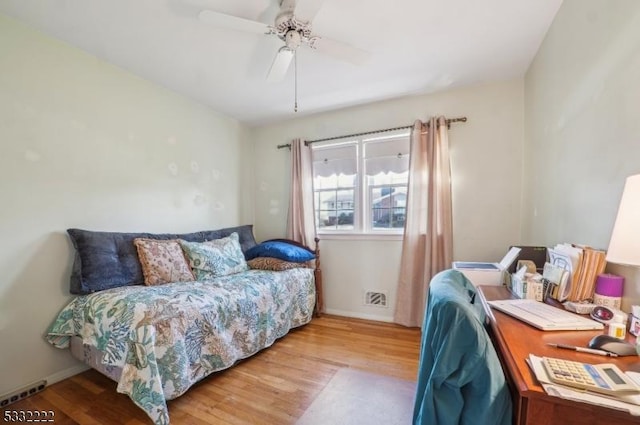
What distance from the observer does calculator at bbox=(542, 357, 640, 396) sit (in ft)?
2.11

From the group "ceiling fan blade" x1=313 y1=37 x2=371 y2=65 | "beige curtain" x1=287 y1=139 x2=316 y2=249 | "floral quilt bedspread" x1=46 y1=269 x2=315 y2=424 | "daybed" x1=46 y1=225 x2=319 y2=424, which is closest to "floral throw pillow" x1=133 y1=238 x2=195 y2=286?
"daybed" x1=46 y1=225 x2=319 y2=424

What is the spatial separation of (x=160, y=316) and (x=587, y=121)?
2489 mm

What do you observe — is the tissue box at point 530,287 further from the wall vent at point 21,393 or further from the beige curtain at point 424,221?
the wall vent at point 21,393

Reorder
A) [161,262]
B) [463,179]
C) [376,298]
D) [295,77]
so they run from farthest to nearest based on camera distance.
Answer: [376,298] < [463,179] < [295,77] < [161,262]

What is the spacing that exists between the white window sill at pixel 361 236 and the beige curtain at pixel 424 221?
0.16 meters

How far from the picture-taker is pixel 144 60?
7.49 ft

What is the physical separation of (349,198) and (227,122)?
1.81 m

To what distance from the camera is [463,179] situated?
2775mm

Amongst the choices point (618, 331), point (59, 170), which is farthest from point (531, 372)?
point (59, 170)

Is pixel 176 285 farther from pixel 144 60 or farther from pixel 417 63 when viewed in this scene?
pixel 417 63

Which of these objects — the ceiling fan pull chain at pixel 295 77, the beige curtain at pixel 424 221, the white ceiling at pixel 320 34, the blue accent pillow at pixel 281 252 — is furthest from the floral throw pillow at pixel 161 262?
the beige curtain at pixel 424 221

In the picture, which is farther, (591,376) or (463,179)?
(463,179)

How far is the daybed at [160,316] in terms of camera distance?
1.55 metres

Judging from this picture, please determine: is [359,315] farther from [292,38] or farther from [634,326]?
[292,38]
